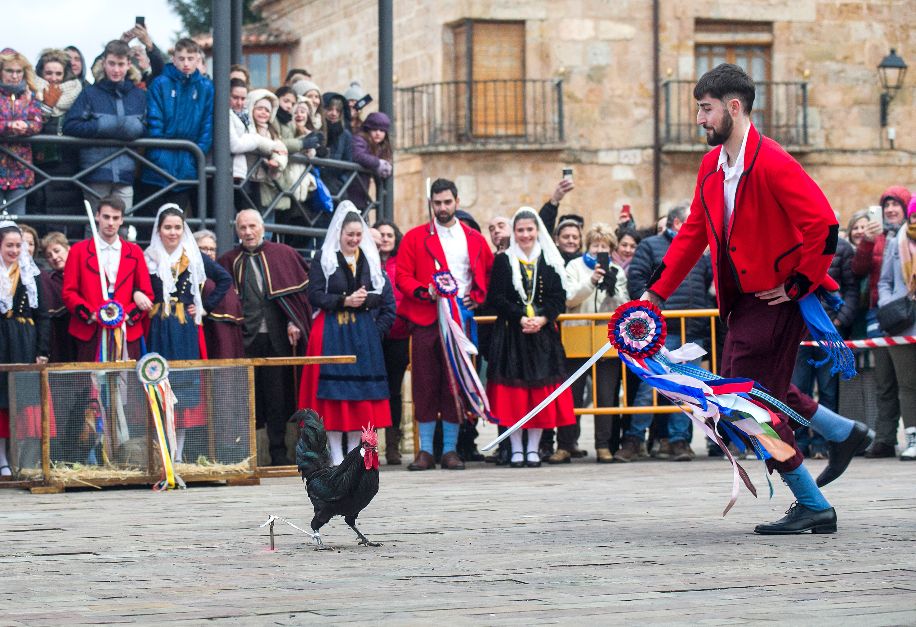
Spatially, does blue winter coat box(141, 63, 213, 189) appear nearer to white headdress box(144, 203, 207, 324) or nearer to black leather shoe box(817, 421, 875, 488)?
white headdress box(144, 203, 207, 324)

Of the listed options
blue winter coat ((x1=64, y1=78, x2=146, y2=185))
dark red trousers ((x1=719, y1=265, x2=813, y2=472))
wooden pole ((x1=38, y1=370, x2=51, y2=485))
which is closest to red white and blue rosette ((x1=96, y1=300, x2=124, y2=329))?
wooden pole ((x1=38, y1=370, x2=51, y2=485))

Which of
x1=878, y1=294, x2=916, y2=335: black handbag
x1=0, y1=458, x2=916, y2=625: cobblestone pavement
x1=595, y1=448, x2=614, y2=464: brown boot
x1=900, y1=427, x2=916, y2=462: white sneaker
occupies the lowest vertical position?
x1=595, y1=448, x2=614, y2=464: brown boot

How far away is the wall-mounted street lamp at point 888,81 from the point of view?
33.0 metres

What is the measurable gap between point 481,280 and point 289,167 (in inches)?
89.6

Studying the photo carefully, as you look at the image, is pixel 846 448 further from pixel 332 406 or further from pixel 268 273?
pixel 268 273

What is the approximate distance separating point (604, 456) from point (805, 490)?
5.75 metres

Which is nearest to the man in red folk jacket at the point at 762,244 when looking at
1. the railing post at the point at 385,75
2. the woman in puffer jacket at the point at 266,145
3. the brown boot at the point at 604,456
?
the brown boot at the point at 604,456

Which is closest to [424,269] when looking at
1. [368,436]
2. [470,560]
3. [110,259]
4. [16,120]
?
[110,259]

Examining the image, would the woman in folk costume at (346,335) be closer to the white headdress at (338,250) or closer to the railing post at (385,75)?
the white headdress at (338,250)

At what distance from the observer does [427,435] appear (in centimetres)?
1315

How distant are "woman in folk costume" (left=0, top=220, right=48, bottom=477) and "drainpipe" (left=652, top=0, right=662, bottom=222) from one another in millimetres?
21456

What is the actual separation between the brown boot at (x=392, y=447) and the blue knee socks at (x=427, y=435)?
45 cm

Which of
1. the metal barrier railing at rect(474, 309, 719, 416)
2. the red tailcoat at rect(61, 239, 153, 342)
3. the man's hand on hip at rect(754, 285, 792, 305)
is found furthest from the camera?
the metal barrier railing at rect(474, 309, 719, 416)

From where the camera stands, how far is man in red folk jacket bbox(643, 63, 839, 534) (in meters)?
7.73
